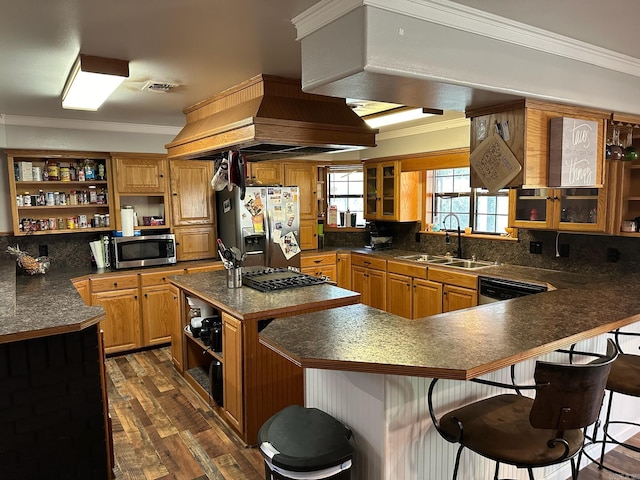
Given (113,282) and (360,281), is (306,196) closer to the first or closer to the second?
(360,281)

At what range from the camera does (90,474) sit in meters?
2.43

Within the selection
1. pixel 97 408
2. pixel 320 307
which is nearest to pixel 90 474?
pixel 97 408

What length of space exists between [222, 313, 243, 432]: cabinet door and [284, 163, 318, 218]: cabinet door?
295 cm

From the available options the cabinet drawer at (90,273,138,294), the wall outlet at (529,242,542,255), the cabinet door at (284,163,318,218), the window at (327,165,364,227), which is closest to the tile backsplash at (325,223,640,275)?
the wall outlet at (529,242,542,255)

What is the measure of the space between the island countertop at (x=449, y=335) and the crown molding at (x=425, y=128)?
8.11 ft

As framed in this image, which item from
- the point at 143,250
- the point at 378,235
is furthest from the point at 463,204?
the point at 143,250

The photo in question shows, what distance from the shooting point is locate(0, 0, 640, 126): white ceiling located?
175cm

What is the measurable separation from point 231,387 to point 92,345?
99cm

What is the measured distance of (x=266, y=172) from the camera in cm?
553

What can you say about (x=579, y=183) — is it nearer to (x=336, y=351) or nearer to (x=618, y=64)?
(x=618, y=64)

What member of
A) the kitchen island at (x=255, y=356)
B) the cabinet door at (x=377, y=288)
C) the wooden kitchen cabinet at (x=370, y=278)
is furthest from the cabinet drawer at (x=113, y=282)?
the cabinet door at (x=377, y=288)

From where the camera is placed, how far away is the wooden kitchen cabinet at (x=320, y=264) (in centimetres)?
543

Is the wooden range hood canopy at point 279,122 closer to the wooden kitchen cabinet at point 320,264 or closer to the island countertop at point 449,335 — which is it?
the island countertop at point 449,335

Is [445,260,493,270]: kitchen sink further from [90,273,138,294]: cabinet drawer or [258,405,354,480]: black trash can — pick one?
[90,273,138,294]: cabinet drawer
